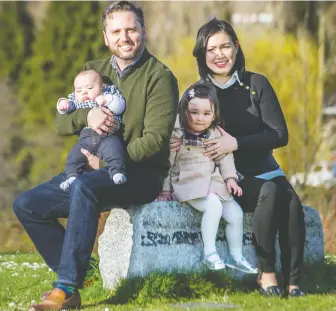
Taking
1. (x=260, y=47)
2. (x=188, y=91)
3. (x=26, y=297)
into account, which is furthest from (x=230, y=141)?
(x=260, y=47)

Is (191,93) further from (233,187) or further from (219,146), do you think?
(233,187)

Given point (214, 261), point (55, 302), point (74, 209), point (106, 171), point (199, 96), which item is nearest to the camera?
point (55, 302)

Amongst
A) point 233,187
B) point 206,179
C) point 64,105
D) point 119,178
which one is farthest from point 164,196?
point 64,105

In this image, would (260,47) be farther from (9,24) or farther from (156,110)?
(156,110)

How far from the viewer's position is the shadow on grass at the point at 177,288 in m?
5.41

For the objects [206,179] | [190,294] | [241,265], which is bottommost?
[190,294]

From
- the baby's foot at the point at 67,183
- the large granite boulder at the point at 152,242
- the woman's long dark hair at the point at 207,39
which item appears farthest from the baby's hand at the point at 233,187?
the baby's foot at the point at 67,183

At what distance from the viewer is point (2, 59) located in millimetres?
24875

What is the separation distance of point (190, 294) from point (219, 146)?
3.05 feet

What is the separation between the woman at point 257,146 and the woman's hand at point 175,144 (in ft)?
0.59

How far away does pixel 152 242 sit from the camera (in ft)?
18.2

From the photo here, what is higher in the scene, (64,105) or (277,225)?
(64,105)

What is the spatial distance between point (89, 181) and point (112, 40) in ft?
3.18

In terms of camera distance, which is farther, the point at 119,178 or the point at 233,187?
the point at 233,187
